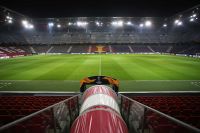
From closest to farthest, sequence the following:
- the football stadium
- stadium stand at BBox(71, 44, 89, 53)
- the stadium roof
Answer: the football stadium, the stadium roof, stadium stand at BBox(71, 44, 89, 53)

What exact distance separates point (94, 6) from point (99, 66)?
27.8 m

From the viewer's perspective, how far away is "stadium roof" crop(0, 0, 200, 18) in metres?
44.5

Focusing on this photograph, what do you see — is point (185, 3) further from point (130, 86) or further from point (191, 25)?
point (130, 86)

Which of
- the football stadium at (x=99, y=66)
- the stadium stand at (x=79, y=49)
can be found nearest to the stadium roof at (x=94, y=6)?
the football stadium at (x=99, y=66)

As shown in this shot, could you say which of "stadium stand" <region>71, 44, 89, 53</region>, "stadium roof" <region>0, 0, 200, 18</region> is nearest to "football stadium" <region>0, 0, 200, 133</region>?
"stadium stand" <region>71, 44, 89, 53</region>

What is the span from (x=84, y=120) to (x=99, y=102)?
2.22 ft

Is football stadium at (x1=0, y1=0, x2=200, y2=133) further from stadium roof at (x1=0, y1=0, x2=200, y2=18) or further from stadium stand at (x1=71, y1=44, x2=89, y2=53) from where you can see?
stadium roof at (x1=0, y1=0, x2=200, y2=18)

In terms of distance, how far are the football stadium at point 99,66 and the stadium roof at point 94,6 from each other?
7.44 m

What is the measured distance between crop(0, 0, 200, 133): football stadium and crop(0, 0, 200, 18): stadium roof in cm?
744

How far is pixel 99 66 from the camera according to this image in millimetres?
27562

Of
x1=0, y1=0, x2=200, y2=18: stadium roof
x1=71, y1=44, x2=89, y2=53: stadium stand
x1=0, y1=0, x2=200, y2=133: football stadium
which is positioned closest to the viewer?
x1=0, y1=0, x2=200, y2=133: football stadium

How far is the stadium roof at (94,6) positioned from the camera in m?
44.5

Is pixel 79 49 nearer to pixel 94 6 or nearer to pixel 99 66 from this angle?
pixel 94 6

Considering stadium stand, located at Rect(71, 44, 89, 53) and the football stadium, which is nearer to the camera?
the football stadium
